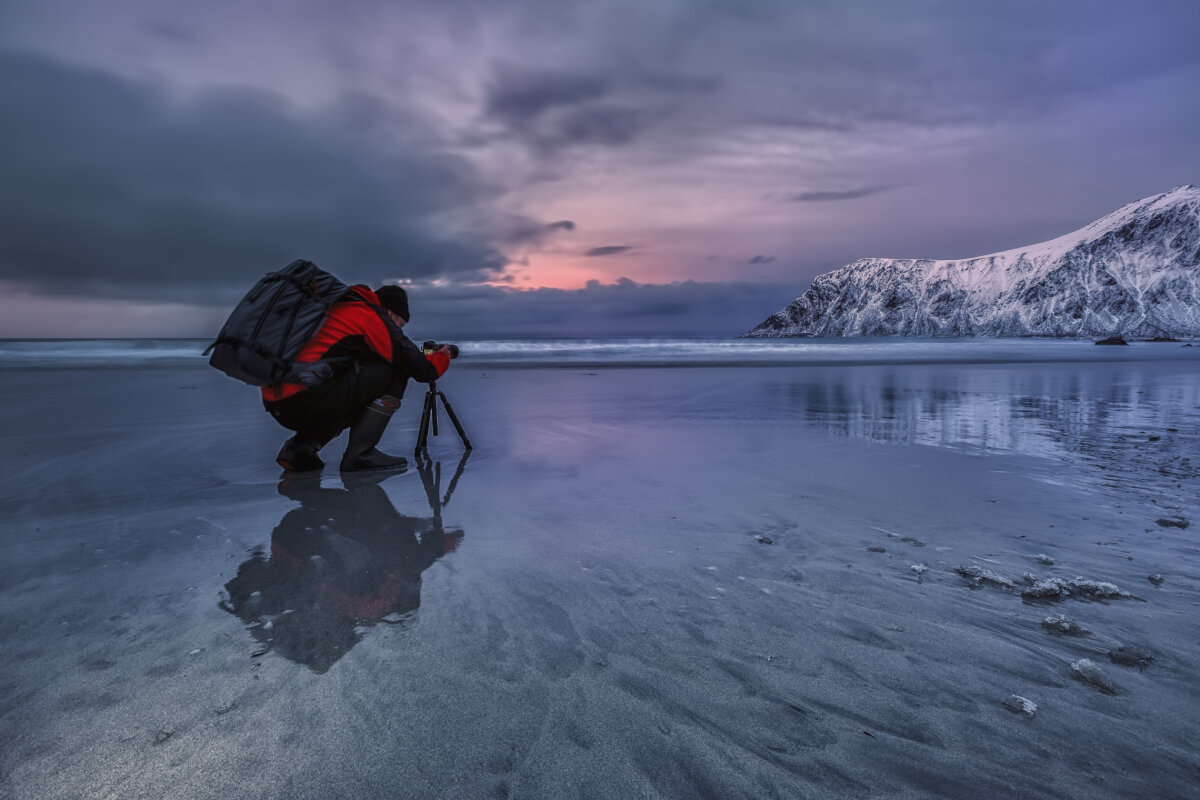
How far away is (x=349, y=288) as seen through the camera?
16.9 feet

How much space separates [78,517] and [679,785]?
15.6 ft

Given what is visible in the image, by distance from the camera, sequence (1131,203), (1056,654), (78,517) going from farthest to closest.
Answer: (1131,203) → (78,517) → (1056,654)

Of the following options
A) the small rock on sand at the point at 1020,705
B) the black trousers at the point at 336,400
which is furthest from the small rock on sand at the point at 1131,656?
the black trousers at the point at 336,400

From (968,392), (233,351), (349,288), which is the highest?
(349,288)

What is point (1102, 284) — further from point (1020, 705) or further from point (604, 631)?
point (604, 631)

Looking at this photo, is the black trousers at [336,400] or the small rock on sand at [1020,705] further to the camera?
the black trousers at [336,400]

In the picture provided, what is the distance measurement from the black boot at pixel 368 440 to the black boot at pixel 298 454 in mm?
297

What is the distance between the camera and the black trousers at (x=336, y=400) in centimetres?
508

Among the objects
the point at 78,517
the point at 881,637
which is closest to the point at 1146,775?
the point at 881,637

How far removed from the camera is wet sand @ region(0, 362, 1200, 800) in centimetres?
168

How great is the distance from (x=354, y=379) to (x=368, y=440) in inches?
29.2

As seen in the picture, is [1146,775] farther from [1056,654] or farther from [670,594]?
[670,594]

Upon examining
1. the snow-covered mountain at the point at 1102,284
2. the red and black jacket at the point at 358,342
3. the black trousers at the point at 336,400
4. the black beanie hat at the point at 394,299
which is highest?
the snow-covered mountain at the point at 1102,284

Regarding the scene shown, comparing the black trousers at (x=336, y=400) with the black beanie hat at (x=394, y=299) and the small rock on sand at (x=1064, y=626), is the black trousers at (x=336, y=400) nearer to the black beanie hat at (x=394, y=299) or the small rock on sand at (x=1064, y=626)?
the black beanie hat at (x=394, y=299)
